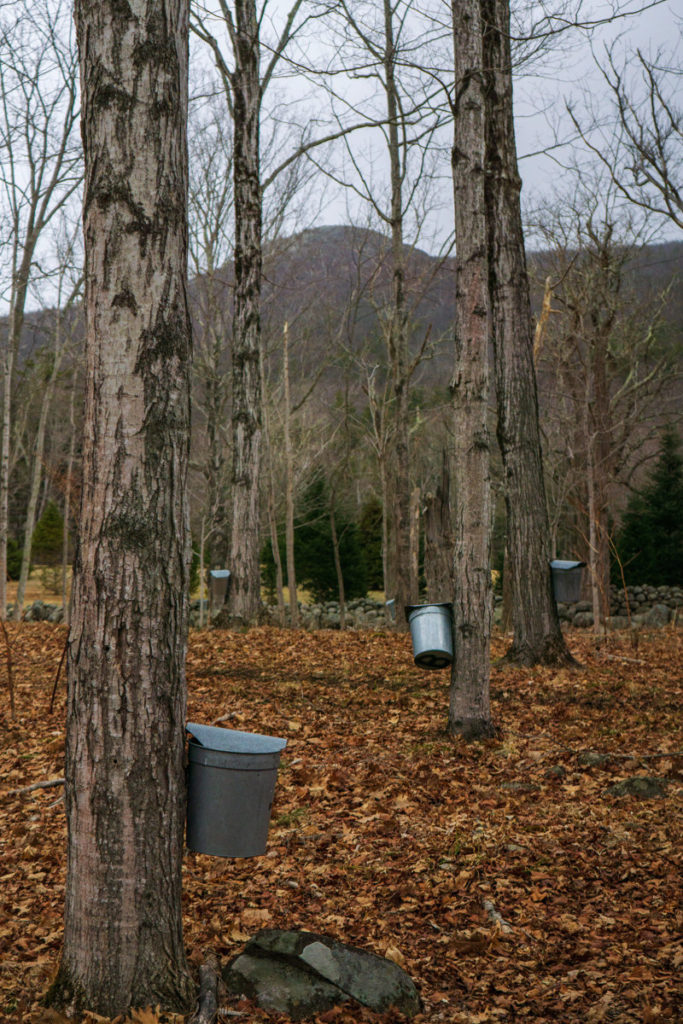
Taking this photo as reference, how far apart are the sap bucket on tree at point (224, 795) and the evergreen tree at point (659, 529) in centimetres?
2358

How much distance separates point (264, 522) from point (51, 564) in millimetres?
11471

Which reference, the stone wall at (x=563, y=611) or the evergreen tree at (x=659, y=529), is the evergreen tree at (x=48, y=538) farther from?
the evergreen tree at (x=659, y=529)

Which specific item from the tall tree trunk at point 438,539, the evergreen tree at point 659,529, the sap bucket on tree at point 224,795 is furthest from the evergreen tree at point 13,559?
the sap bucket on tree at point 224,795

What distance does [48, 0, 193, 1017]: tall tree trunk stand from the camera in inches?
99.8

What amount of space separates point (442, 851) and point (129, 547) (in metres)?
2.63

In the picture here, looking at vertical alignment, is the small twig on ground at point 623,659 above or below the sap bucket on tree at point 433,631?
below

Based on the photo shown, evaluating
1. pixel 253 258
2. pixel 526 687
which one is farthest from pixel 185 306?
pixel 253 258

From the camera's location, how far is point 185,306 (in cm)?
275

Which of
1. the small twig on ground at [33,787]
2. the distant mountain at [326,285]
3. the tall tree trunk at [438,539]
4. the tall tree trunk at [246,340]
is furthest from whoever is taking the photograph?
the distant mountain at [326,285]

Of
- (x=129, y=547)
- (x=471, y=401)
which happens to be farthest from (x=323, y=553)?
(x=129, y=547)

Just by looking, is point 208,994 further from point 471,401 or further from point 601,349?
point 601,349

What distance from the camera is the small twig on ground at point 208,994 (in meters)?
2.56

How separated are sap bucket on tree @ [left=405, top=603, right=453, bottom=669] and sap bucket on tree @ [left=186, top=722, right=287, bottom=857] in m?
3.09

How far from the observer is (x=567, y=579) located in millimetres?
7984
